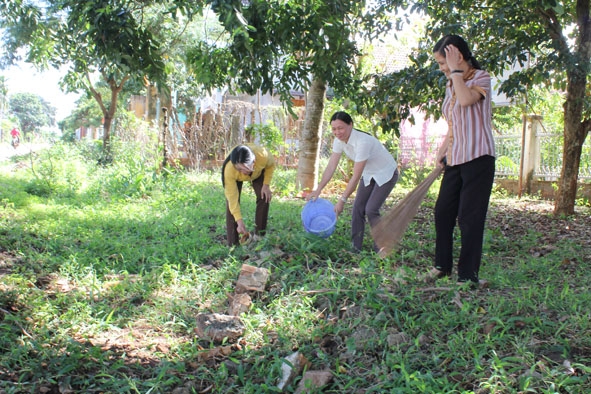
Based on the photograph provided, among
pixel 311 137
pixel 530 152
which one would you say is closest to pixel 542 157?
pixel 530 152

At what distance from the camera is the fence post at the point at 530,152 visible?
32.8 ft

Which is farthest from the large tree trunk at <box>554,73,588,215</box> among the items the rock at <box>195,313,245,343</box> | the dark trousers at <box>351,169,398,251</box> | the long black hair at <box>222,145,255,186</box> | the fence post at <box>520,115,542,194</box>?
the rock at <box>195,313,245,343</box>

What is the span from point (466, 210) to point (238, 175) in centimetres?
→ 221

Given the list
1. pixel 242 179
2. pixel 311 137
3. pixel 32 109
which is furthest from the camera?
pixel 32 109

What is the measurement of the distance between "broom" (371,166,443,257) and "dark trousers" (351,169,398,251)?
1.34 ft

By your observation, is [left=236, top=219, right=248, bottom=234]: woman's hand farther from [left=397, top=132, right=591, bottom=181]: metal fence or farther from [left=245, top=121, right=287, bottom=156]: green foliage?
[left=397, top=132, right=591, bottom=181]: metal fence

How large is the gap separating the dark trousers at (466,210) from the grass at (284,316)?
0.71 feet

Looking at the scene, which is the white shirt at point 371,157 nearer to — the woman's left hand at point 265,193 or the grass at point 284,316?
the grass at point 284,316

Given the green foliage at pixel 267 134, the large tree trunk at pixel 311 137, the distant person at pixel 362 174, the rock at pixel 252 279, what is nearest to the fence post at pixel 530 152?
the large tree trunk at pixel 311 137

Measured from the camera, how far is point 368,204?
4.55 metres

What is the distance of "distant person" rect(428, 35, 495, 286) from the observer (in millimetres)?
3156

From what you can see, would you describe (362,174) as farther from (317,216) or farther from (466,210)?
(466,210)

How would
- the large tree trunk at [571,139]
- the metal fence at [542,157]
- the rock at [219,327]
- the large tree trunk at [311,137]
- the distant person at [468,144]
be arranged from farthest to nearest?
the metal fence at [542,157]
the large tree trunk at [311,137]
the large tree trunk at [571,139]
the distant person at [468,144]
the rock at [219,327]

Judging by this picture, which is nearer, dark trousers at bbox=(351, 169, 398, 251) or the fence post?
dark trousers at bbox=(351, 169, 398, 251)
